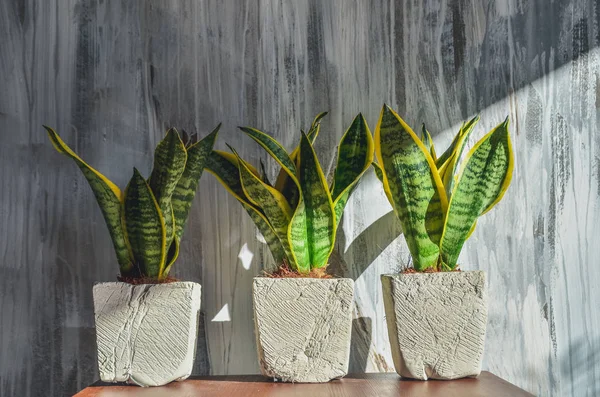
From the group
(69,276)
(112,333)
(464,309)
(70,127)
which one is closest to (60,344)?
(69,276)

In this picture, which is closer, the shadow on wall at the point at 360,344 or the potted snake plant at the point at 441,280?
the potted snake plant at the point at 441,280

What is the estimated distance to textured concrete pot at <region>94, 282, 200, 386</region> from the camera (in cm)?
109

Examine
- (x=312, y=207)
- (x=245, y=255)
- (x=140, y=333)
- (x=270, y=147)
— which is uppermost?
(x=270, y=147)

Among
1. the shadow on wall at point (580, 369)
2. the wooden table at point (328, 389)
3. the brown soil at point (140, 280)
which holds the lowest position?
the shadow on wall at point (580, 369)

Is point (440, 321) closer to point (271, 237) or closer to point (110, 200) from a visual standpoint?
point (271, 237)

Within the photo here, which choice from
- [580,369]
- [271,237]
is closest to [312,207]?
[271,237]

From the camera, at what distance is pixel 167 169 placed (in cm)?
109

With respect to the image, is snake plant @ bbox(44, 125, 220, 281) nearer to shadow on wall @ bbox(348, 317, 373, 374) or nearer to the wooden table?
the wooden table

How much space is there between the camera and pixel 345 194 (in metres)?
1.14

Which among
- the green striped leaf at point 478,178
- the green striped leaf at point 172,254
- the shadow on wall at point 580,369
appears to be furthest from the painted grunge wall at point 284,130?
the green striped leaf at point 478,178

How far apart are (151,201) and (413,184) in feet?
1.57

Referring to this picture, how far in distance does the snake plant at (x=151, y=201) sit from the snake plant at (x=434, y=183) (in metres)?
0.34

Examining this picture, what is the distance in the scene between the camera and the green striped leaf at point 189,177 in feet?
3.67

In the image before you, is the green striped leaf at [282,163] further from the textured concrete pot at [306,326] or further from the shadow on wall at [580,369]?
the shadow on wall at [580,369]
